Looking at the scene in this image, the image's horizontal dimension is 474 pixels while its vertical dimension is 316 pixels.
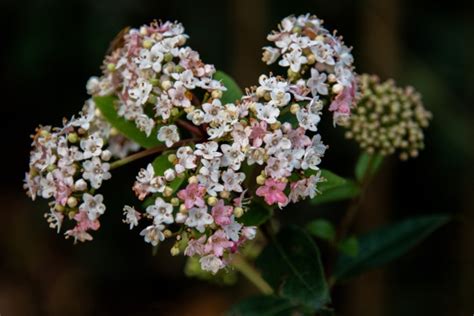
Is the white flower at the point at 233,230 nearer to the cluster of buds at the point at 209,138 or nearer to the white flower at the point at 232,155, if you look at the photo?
the cluster of buds at the point at 209,138

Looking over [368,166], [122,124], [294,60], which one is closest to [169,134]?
[122,124]

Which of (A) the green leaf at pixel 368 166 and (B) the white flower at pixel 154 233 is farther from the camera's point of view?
(A) the green leaf at pixel 368 166

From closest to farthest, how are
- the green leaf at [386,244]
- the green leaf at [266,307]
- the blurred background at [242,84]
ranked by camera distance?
the green leaf at [266,307], the green leaf at [386,244], the blurred background at [242,84]

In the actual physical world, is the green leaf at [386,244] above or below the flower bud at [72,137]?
below

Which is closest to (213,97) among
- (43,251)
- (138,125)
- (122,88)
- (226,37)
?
(138,125)

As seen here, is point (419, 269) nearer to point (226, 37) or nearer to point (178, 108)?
point (226, 37)

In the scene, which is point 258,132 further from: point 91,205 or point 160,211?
point 91,205

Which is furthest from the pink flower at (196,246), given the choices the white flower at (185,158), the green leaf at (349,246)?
the green leaf at (349,246)
